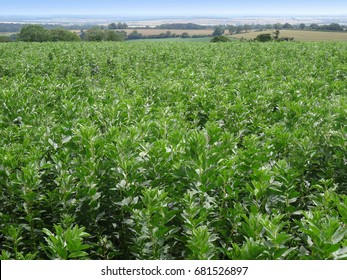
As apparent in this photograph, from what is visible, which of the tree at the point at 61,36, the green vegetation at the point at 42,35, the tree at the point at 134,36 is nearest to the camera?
the green vegetation at the point at 42,35

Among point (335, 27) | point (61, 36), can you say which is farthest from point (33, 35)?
point (335, 27)

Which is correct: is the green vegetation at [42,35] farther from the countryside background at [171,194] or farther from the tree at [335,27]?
the countryside background at [171,194]

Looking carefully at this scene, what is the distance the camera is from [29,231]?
3.81 metres

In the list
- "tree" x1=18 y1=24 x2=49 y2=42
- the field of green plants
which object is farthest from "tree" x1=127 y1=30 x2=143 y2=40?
the field of green plants

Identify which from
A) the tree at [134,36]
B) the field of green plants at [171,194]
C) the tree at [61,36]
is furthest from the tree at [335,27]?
the field of green plants at [171,194]

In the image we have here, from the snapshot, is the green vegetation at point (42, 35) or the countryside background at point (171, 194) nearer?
the countryside background at point (171, 194)

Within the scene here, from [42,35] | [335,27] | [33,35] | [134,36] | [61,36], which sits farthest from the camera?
[134,36]

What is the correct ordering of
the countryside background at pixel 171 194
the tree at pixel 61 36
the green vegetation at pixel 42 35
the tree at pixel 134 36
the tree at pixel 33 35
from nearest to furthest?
the countryside background at pixel 171 194 < the tree at pixel 33 35 < the green vegetation at pixel 42 35 < the tree at pixel 61 36 < the tree at pixel 134 36

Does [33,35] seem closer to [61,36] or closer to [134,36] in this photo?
[61,36]

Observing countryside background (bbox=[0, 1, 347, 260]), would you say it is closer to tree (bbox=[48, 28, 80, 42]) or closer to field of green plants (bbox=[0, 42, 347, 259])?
field of green plants (bbox=[0, 42, 347, 259])

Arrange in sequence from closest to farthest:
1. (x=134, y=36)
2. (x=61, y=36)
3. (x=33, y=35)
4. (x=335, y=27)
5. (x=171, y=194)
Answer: (x=171, y=194) → (x=33, y=35) → (x=61, y=36) → (x=335, y=27) → (x=134, y=36)

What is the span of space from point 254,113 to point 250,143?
2.25m

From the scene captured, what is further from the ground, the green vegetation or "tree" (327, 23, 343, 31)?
"tree" (327, 23, 343, 31)

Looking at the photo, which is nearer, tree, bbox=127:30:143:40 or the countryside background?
the countryside background
